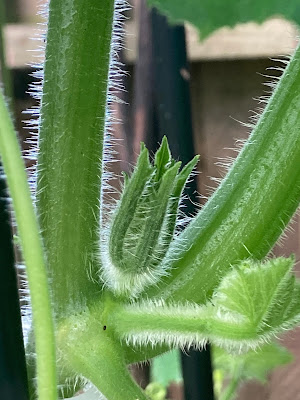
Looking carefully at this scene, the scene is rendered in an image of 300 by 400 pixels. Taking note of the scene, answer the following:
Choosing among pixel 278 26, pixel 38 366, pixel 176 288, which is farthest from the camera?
pixel 278 26

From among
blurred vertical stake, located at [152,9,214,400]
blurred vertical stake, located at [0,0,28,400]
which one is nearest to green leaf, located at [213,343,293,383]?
blurred vertical stake, located at [152,9,214,400]

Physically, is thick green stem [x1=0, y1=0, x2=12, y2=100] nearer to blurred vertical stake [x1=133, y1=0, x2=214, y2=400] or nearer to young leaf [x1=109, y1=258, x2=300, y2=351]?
blurred vertical stake [x1=133, y1=0, x2=214, y2=400]

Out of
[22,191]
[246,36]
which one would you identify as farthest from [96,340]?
[246,36]

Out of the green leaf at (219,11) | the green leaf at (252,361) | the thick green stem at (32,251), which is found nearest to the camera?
the thick green stem at (32,251)

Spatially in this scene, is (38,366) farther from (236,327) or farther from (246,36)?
(246,36)

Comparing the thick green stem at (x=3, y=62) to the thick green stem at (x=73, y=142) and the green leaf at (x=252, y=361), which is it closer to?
the thick green stem at (x=73, y=142)

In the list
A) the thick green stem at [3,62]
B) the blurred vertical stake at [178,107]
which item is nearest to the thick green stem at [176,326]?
the blurred vertical stake at [178,107]
